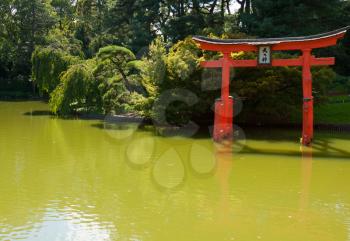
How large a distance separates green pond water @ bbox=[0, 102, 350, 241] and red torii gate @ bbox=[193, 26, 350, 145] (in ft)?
2.63

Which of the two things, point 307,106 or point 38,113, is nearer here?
point 307,106

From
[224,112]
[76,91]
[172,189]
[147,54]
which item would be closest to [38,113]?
[76,91]

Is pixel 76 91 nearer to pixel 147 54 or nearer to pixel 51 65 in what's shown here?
pixel 51 65

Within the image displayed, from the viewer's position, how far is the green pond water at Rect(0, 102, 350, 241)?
7.09 meters

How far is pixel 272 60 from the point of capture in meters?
14.9

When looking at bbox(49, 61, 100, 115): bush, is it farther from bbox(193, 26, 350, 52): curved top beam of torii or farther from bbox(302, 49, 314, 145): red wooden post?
bbox(302, 49, 314, 145): red wooden post

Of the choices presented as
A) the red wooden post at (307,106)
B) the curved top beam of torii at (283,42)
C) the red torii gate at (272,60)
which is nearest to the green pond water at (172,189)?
the red wooden post at (307,106)

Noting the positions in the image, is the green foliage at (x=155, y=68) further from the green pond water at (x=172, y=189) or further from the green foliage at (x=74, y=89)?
the green foliage at (x=74, y=89)

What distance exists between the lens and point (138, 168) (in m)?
11.4

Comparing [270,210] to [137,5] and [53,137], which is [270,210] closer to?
[53,137]

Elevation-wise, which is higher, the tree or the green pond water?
the tree

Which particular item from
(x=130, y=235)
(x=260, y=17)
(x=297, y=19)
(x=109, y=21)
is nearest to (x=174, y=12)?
(x=109, y=21)

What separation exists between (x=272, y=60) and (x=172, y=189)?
718 cm

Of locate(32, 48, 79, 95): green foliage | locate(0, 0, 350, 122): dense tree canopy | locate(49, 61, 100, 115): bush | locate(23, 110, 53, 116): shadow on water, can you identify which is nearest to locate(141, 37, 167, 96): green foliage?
locate(0, 0, 350, 122): dense tree canopy
